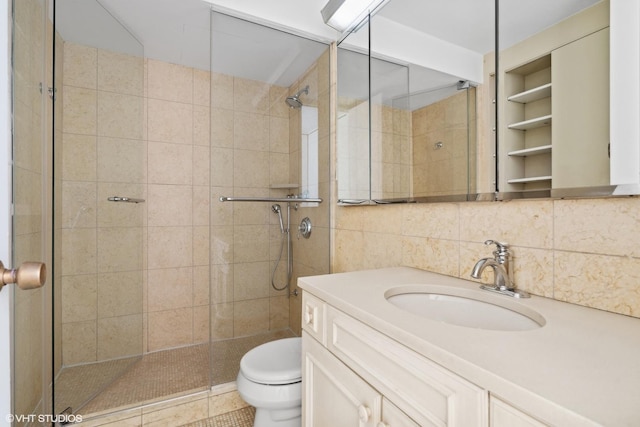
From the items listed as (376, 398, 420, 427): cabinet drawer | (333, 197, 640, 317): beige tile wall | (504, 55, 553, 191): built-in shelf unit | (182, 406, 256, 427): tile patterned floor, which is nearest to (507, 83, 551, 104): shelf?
(504, 55, 553, 191): built-in shelf unit

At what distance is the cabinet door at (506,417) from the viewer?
0.42 meters

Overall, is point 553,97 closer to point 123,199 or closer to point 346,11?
point 346,11

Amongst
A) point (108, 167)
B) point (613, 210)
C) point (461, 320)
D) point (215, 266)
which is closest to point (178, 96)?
point (108, 167)

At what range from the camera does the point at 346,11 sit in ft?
5.21

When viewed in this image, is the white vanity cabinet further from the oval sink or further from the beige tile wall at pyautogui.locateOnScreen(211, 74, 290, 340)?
the beige tile wall at pyautogui.locateOnScreen(211, 74, 290, 340)

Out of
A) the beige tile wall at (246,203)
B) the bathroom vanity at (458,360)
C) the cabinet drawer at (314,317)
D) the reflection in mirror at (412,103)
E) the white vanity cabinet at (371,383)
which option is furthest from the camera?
the beige tile wall at (246,203)

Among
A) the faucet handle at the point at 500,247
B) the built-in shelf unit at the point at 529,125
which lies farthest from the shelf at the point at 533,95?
the faucet handle at the point at 500,247

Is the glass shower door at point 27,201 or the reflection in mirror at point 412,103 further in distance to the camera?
the reflection in mirror at point 412,103

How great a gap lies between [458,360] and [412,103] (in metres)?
1.15

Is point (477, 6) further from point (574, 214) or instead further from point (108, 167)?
point (108, 167)

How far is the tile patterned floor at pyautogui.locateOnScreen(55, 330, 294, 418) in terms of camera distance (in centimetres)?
148

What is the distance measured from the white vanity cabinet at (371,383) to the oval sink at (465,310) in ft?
0.74

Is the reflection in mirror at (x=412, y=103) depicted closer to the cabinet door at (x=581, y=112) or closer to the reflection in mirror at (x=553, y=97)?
the reflection in mirror at (x=553, y=97)

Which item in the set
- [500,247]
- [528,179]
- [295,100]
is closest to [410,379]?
[500,247]
